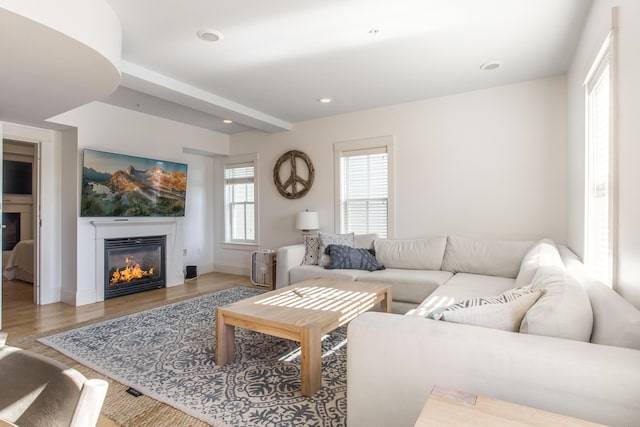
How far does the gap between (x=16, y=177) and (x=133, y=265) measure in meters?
4.22

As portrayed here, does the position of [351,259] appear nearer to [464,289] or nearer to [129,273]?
[464,289]

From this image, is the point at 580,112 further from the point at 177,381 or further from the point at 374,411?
the point at 177,381

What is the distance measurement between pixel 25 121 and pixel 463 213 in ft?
17.2

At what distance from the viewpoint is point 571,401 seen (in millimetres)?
1058

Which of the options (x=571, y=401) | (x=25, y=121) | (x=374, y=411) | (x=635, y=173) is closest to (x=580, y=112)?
(x=635, y=173)

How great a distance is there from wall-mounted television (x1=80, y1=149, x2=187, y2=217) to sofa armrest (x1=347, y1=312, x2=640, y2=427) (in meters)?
4.20

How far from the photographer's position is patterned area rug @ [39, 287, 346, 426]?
196cm

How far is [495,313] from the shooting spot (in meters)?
1.44

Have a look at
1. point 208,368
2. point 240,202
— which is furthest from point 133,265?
point 208,368

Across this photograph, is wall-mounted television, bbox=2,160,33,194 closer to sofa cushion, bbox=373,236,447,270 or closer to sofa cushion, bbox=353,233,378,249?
sofa cushion, bbox=353,233,378,249

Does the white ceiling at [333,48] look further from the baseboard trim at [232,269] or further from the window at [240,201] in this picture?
the baseboard trim at [232,269]

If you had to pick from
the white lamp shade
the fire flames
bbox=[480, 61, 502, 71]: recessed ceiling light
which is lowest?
the fire flames

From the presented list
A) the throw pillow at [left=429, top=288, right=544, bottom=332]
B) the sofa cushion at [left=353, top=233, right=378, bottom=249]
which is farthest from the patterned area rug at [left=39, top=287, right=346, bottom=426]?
the sofa cushion at [left=353, top=233, right=378, bottom=249]

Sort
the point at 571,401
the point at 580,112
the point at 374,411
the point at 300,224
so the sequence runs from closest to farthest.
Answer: the point at 571,401, the point at 374,411, the point at 580,112, the point at 300,224
